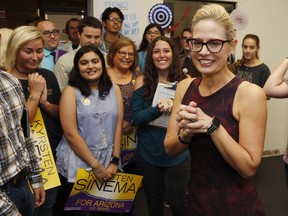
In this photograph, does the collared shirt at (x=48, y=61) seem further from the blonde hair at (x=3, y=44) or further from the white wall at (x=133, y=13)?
the white wall at (x=133, y=13)

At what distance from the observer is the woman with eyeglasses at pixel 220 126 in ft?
3.61

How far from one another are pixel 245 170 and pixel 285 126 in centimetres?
404

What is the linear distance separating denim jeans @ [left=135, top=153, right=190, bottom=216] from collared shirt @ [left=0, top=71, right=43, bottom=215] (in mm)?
945

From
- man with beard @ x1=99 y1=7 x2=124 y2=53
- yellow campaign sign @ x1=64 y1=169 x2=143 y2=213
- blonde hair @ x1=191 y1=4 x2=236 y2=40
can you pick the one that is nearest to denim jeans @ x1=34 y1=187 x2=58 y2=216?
yellow campaign sign @ x1=64 y1=169 x2=143 y2=213

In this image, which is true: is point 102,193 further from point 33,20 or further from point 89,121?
point 33,20

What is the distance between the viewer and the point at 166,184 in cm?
218

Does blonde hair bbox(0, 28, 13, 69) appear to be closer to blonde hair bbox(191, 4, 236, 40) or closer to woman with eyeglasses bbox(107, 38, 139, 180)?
woman with eyeglasses bbox(107, 38, 139, 180)

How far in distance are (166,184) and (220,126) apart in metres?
1.19

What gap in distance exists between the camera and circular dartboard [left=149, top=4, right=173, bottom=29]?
375 centimetres

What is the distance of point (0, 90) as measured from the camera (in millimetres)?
Answer: 1319

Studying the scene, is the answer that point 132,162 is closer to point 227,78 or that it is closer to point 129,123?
point 129,123

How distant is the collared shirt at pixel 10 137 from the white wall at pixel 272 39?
3525mm

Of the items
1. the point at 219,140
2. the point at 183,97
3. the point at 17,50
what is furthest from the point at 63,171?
the point at 219,140

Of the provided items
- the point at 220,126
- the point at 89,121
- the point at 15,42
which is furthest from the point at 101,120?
the point at 220,126
